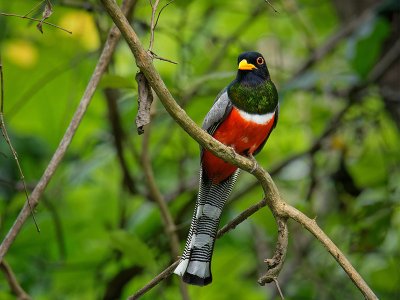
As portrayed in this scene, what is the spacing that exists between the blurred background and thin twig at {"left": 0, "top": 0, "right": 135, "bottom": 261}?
72 centimetres

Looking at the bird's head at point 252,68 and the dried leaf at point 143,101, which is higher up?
the bird's head at point 252,68

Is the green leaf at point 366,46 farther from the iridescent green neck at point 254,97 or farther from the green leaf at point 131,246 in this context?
the green leaf at point 131,246

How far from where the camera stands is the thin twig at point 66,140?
2873mm

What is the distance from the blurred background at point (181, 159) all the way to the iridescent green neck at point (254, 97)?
0.57 metres

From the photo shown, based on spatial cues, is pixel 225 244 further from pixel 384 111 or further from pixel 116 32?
pixel 116 32

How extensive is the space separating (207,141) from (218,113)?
1.07 metres

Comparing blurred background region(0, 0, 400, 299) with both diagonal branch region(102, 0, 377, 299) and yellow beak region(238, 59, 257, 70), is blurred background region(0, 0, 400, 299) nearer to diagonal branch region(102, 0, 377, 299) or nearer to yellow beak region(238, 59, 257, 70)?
yellow beak region(238, 59, 257, 70)

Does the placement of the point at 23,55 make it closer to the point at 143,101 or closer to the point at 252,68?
the point at 252,68

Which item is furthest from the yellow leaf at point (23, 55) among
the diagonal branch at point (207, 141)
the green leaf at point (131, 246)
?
the diagonal branch at point (207, 141)

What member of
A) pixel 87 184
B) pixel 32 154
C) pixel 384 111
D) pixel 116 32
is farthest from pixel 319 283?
pixel 116 32

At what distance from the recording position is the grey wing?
10.9ft

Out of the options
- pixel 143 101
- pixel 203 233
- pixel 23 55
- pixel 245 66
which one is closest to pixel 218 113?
pixel 245 66

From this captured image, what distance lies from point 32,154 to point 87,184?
1.18ft

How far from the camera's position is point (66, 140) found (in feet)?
9.86
